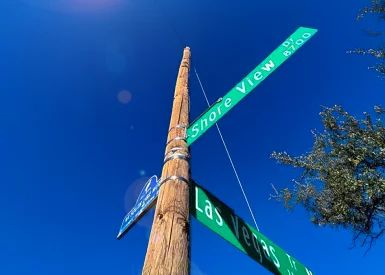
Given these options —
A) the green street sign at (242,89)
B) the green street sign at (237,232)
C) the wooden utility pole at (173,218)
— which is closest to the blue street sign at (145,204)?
the wooden utility pole at (173,218)

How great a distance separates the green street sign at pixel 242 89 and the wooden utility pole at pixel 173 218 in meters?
0.17

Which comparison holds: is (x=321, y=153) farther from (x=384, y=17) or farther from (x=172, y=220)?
(x=172, y=220)

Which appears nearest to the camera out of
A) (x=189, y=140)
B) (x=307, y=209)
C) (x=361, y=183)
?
(x=189, y=140)

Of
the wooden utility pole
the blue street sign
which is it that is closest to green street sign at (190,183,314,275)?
the wooden utility pole

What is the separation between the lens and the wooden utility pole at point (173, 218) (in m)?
1.63

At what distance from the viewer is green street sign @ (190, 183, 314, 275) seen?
2.15 metres

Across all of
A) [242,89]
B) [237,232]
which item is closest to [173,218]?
[237,232]

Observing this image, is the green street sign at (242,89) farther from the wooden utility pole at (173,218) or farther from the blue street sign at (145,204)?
the blue street sign at (145,204)

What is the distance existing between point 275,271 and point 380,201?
25.7ft

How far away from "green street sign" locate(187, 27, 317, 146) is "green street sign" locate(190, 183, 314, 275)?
623 millimetres

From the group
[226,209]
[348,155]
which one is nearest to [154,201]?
[226,209]

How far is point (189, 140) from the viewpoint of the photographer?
2.65 meters

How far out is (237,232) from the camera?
2270mm

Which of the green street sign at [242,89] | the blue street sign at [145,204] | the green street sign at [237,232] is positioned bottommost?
the green street sign at [237,232]
